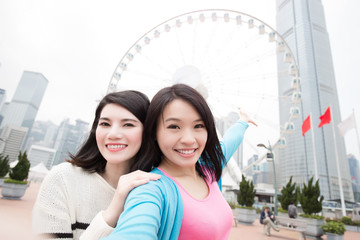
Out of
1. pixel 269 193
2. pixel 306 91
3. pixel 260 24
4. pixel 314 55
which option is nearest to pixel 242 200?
pixel 260 24

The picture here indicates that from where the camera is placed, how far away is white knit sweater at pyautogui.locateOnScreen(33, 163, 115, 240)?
3.71ft

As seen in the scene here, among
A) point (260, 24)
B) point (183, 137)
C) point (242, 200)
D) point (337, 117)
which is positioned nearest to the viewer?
point (183, 137)

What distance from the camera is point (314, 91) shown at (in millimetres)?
58906

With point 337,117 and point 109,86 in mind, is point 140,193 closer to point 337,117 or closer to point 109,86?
point 109,86

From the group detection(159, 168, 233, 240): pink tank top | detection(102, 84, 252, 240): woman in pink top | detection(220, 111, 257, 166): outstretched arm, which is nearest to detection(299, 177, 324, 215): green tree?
detection(220, 111, 257, 166): outstretched arm

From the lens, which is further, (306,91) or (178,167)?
(306,91)

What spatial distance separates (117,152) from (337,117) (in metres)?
73.4

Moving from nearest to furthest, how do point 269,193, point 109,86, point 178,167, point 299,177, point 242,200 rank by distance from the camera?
point 178,167 → point 242,200 → point 109,86 → point 269,193 → point 299,177

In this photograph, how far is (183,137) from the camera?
1.11 meters

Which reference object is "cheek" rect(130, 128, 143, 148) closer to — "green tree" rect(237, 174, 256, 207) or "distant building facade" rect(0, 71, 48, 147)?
"green tree" rect(237, 174, 256, 207)

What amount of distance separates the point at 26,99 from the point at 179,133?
16.7 metres

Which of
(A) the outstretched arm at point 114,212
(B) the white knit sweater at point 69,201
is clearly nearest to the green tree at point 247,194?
(B) the white knit sweater at point 69,201

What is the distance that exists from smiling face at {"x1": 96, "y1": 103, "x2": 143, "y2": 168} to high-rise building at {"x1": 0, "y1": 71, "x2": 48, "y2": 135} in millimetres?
13274

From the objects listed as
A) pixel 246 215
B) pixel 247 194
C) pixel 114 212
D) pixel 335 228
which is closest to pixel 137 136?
pixel 114 212
